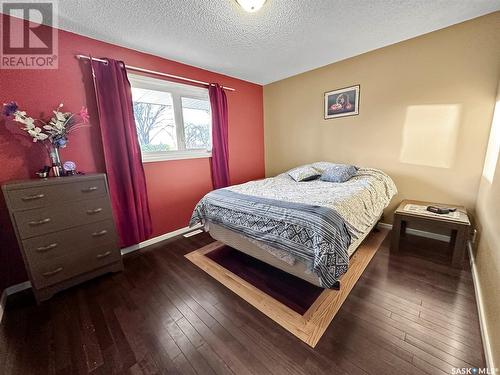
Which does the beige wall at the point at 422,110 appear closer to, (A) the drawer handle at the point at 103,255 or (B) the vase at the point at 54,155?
(A) the drawer handle at the point at 103,255

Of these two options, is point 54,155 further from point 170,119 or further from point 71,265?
point 170,119

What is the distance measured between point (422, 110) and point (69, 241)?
3.95 m

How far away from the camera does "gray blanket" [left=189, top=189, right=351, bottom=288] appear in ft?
4.58

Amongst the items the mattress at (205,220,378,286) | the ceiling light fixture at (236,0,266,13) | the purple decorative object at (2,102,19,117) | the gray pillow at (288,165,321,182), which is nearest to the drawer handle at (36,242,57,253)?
the purple decorative object at (2,102,19,117)

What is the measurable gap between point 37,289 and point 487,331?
3.16 m

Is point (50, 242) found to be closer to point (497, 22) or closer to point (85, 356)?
point (85, 356)

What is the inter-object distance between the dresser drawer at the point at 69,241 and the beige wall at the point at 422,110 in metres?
3.12

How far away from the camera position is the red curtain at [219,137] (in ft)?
10.1

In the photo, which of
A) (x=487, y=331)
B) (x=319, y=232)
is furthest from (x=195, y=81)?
(x=487, y=331)

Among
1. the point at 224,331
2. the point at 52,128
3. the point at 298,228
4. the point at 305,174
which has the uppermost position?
the point at 52,128

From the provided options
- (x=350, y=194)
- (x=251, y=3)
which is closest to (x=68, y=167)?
(x=251, y=3)

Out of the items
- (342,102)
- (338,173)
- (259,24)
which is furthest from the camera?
(342,102)

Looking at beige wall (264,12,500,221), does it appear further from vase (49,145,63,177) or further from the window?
vase (49,145,63,177)

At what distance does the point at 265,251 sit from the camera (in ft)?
6.13
